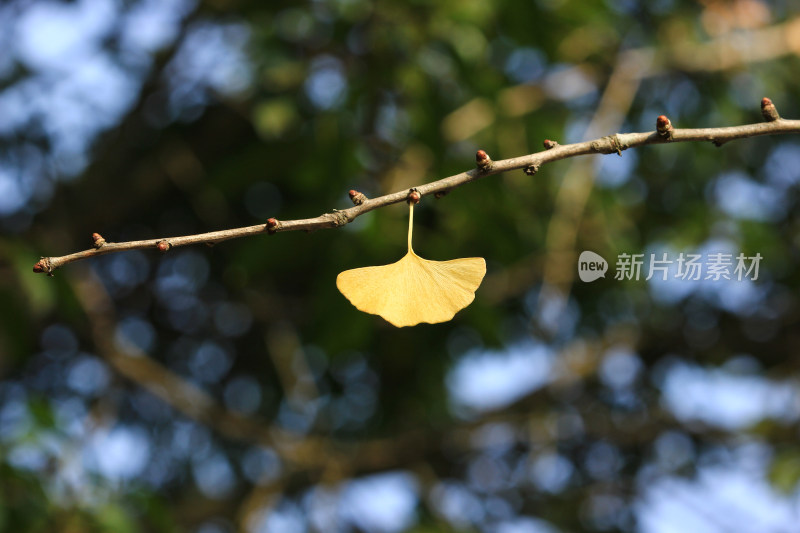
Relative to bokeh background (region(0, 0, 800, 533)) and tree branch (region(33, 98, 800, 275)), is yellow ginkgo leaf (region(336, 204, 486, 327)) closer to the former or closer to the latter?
tree branch (region(33, 98, 800, 275))

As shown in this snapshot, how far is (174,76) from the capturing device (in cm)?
218

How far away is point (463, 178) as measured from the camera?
53 cm

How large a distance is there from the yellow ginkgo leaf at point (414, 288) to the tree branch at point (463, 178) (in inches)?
1.6

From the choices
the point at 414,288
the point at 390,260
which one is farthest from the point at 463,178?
the point at 390,260

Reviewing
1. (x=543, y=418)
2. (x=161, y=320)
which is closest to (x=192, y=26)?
(x=161, y=320)

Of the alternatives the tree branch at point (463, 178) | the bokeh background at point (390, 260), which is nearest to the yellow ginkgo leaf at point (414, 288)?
the tree branch at point (463, 178)

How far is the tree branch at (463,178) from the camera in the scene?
49cm

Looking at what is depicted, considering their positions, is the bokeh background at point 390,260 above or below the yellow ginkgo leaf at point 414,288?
above

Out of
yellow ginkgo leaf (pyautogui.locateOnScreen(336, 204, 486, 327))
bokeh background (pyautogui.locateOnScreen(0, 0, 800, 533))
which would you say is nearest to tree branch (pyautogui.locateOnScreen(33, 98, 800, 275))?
yellow ginkgo leaf (pyautogui.locateOnScreen(336, 204, 486, 327))

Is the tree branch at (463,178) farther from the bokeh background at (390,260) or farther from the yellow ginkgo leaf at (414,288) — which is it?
the bokeh background at (390,260)

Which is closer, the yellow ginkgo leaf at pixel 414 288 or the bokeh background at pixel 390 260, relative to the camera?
the yellow ginkgo leaf at pixel 414 288

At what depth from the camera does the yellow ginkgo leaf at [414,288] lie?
0.55 metres

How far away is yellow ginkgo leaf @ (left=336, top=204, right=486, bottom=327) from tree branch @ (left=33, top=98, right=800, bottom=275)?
4cm

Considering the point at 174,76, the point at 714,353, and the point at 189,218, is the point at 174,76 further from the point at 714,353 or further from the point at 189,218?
the point at 714,353
